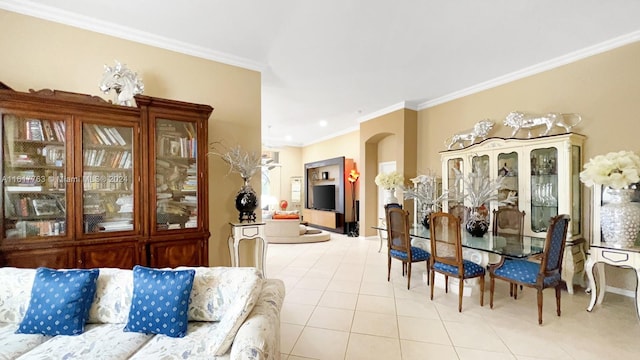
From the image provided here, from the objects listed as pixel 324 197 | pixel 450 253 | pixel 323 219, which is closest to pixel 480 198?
pixel 450 253

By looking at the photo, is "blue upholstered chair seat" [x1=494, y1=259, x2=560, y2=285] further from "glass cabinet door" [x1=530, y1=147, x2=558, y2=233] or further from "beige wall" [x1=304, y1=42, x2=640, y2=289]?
"beige wall" [x1=304, y1=42, x2=640, y2=289]

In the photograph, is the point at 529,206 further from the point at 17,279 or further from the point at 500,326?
the point at 17,279

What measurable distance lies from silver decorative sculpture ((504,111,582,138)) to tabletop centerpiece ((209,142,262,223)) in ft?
12.3

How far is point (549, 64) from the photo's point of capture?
383 cm

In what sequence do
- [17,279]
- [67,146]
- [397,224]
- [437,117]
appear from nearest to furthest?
[17,279] → [67,146] → [397,224] → [437,117]

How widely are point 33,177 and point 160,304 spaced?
1.95 meters

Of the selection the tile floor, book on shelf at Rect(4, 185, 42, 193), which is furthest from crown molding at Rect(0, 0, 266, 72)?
the tile floor

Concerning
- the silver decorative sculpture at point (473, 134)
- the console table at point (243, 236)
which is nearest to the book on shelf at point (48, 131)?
the console table at point (243, 236)

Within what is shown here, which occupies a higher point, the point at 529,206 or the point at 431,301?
the point at 529,206

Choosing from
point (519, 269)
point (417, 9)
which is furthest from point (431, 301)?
point (417, 9)

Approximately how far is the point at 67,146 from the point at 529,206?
5386 mm

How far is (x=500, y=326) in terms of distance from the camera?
254 cm

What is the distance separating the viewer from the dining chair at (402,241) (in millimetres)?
3418

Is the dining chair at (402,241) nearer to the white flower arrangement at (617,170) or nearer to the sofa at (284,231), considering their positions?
the white flower arrangement at (617,170)
